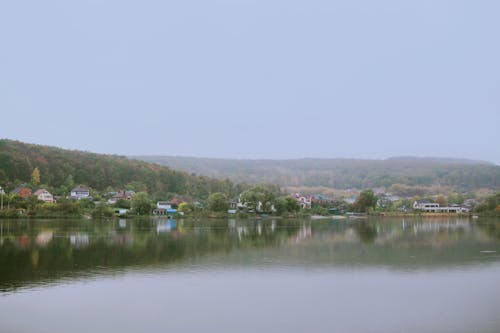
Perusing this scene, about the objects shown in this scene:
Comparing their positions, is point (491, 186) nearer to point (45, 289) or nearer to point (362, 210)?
point (362, 210)

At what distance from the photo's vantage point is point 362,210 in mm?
89688

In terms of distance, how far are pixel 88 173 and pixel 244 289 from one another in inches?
3347


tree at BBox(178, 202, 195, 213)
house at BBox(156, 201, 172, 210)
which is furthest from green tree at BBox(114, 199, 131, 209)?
tree at BBox(178, 202, 195, 213)

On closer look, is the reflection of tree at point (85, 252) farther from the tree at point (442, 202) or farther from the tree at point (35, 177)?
the tree at point (442, 202)

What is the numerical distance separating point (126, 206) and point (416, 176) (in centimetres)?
12788

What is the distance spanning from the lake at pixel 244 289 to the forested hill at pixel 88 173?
58621mm

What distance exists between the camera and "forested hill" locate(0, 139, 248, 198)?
8000cm

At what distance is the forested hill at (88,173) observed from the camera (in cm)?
8000

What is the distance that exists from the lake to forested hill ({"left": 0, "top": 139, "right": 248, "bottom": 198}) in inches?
2308

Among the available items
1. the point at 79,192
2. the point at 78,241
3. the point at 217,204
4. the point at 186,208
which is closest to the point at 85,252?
the point at 78,241

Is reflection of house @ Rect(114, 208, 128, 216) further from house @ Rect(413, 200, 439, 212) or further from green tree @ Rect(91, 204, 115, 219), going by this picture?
house @ Rect(413, 200, 439, 212)

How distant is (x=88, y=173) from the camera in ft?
307

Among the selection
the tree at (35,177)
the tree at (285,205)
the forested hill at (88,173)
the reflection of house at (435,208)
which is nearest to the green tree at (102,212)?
the forested hill at (88,173)

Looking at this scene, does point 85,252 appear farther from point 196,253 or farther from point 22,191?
point 22,191
